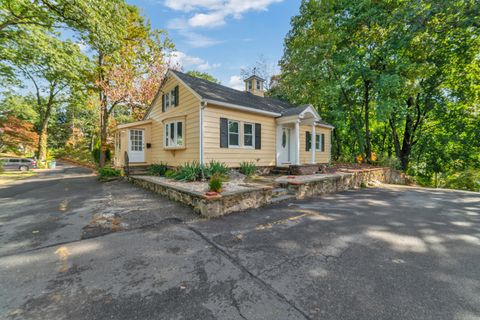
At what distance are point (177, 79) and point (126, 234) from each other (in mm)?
8349

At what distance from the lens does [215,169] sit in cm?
805

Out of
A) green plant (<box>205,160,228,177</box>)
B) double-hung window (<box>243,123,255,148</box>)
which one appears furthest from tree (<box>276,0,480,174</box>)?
green plant (<box>205,160,228,177</box>)

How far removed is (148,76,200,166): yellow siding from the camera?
854cm

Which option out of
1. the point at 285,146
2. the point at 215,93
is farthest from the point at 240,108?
the point at 285,146

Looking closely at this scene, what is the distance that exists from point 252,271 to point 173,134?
8644mm

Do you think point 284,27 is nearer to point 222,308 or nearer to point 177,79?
point 177,79

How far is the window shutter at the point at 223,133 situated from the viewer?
Answer: 8692 millimetres

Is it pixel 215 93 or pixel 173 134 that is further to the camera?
pixel 173 134

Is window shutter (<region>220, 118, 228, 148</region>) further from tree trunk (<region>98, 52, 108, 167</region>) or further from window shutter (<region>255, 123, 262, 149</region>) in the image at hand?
tree trunk (<region>98, 52, 108, 167</region>)

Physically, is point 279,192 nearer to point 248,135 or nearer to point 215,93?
point 248,135

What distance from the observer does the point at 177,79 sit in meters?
9.90

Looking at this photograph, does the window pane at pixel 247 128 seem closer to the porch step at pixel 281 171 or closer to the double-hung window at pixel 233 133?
the double-hung window at pixel 233 133

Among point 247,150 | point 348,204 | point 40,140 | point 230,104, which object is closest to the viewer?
point 348,204

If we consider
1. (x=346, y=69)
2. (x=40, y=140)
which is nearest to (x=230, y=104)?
(x=346, y=69)
